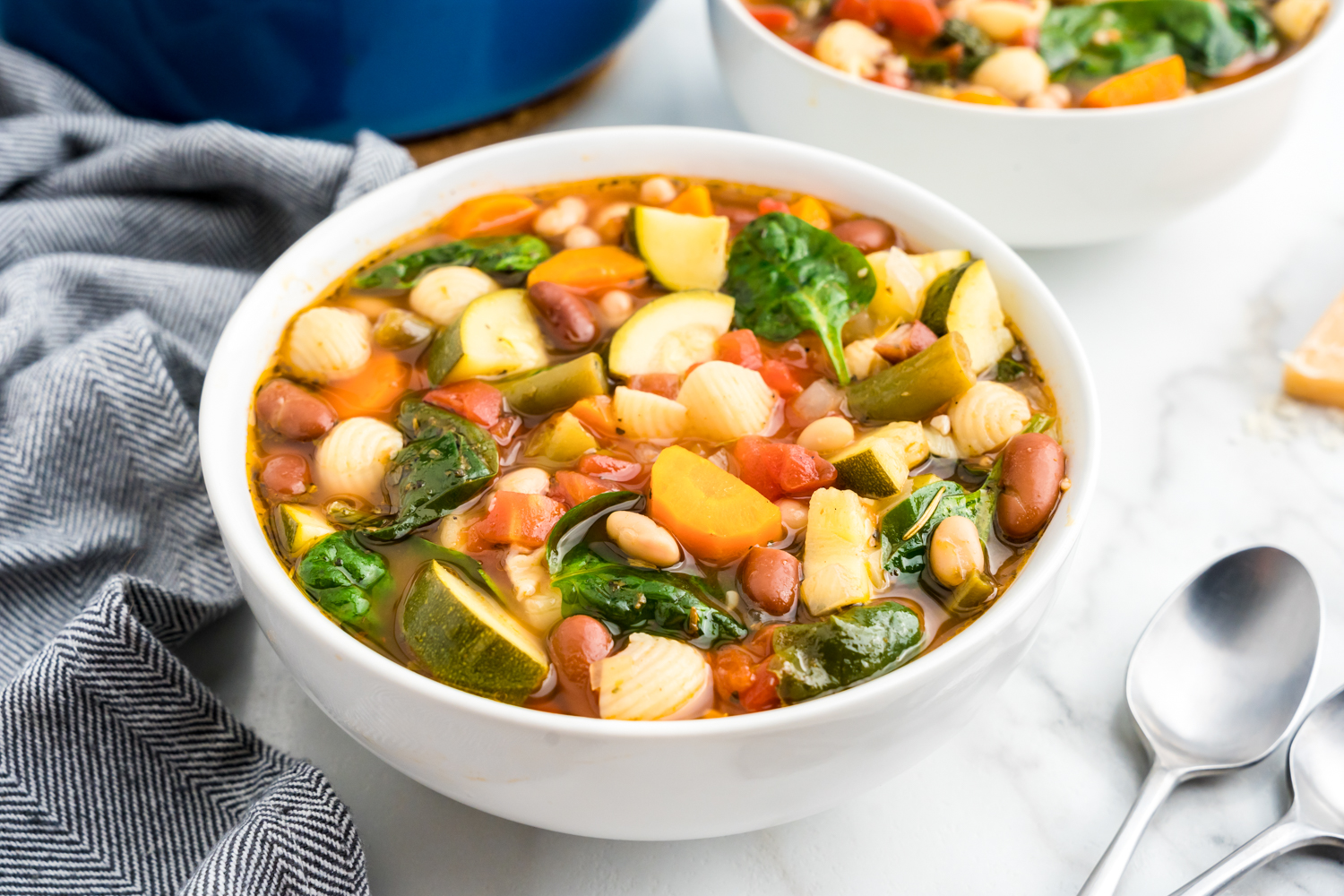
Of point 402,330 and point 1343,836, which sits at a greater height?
point 402,330

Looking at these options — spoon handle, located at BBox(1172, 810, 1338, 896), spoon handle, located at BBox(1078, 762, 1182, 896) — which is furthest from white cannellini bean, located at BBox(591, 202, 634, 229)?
spoon handle, located at BBox(1172, 810, 1338, 896)

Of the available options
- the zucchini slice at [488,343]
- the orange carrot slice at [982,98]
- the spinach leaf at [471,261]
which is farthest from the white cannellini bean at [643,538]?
the orange carrot slice at [982,98]

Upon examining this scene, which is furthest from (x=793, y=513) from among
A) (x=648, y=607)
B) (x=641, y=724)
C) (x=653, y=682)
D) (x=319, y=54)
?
(x=319, y=54)

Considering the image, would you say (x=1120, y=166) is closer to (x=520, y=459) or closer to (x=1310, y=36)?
(x=1310, y=36)

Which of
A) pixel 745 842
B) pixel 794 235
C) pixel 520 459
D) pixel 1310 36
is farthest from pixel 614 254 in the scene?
pixel 1310 36

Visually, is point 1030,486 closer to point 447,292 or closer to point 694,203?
point 694,203

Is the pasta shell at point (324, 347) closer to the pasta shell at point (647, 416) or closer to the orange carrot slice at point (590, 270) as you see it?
the orange carrot slice at point (590, 270)
